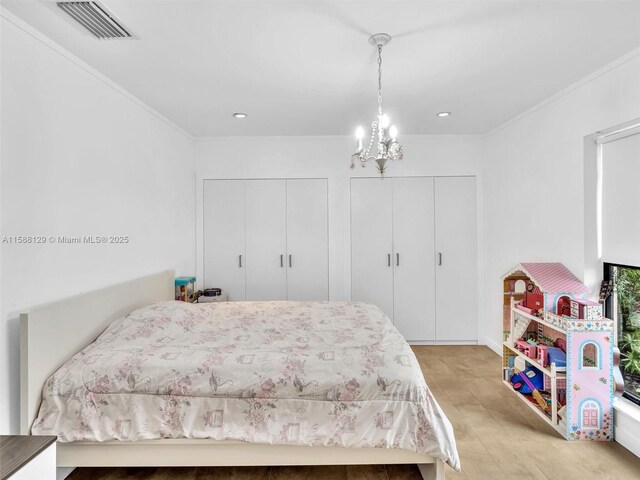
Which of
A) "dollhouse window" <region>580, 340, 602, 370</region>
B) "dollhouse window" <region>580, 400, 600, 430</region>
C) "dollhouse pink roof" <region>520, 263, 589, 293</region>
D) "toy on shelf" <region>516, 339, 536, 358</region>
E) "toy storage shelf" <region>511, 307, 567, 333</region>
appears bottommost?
"dollhouse window" <region>580, 400, 600, 430</region>

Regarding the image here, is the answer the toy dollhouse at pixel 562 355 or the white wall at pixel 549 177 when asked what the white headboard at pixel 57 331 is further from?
the white wall at pixel 549 177

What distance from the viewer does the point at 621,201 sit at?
8.54 feet

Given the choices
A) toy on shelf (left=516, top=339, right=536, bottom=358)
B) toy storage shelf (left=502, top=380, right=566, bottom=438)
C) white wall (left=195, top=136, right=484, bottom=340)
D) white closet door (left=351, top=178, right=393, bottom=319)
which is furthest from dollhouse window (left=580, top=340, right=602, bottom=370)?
white closet door (left=351, top=178, right=393, bottom=319)

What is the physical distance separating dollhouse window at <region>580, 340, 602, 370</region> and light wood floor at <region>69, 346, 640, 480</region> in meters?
0.49

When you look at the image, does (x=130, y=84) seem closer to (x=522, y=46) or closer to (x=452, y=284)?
(x=522, y=46)

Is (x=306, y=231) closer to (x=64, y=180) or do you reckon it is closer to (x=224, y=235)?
(x=224, y=235)

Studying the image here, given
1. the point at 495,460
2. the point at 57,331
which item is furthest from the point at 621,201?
the point at 57,331

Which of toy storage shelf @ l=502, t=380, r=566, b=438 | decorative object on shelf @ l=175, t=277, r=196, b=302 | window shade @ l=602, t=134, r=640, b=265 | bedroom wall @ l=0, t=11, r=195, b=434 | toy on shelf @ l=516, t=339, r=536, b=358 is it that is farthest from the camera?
decorative object on shelf @ l=175, t=277, r=196, b=302

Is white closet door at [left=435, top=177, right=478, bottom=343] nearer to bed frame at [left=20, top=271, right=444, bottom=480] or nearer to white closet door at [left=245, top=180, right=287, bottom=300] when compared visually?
white closet door at [left=245, top=180, right=287, bottom=300]

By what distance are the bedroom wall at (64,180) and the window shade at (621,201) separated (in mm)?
3710

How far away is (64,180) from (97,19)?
3.23ft

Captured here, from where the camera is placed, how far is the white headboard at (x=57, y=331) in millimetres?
1900

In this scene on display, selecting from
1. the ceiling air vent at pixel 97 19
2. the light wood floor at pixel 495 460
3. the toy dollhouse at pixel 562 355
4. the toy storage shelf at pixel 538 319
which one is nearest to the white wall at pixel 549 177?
the toy dollhouse at pixel 562 355

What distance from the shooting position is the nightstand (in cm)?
130
